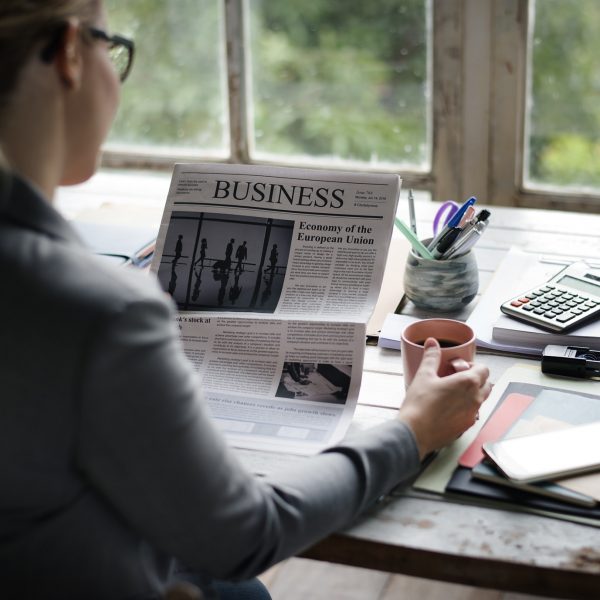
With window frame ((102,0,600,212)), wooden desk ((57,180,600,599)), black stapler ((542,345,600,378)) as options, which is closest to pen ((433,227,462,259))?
black stapler ((542,345,600,378))

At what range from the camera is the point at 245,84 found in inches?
98.7

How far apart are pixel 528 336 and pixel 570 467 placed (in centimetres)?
33

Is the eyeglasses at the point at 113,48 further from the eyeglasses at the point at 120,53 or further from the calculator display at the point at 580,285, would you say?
the calculator display at the point at 580,285

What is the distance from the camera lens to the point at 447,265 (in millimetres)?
1256

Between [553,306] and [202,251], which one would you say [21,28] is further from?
[553,306]

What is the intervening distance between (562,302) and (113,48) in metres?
0.69

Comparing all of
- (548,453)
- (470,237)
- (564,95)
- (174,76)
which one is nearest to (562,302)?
(470,237)

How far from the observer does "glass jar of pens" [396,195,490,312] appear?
→ 4.12ft

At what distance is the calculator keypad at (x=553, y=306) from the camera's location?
3.91 feet

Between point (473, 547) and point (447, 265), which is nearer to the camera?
point (473, 547)

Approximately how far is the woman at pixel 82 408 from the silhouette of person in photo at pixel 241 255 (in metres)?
0.45

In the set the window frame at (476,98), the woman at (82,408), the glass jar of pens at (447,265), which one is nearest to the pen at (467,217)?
the glass jar of pens at (447,265)

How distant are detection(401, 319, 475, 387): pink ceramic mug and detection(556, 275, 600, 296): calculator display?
274 mm

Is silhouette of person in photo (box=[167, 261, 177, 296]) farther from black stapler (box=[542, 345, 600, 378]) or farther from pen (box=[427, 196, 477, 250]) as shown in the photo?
black stapler (box=[542, 345, 600, 378])
